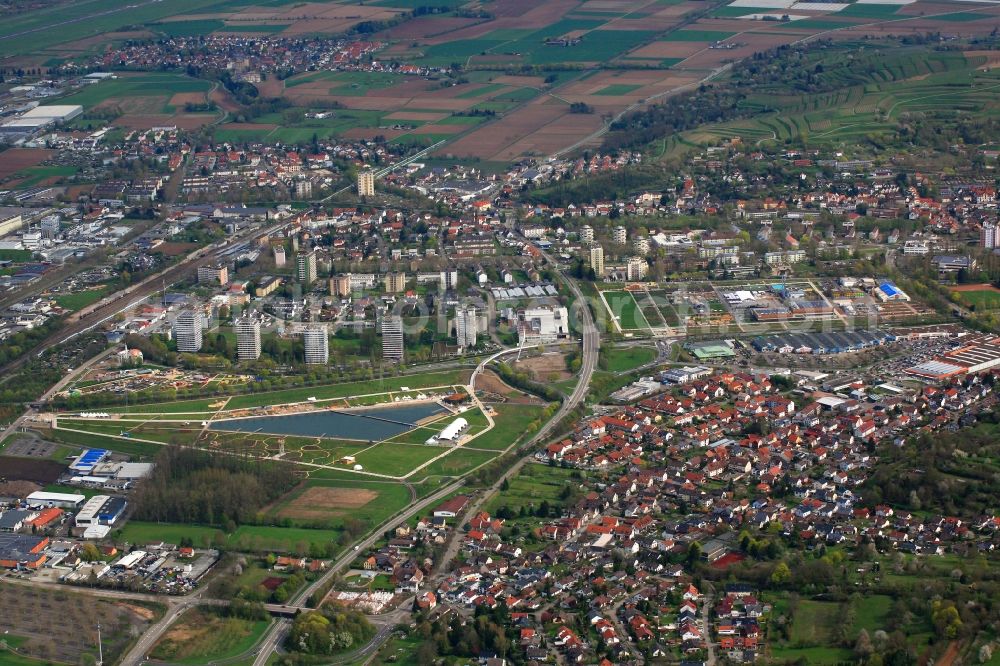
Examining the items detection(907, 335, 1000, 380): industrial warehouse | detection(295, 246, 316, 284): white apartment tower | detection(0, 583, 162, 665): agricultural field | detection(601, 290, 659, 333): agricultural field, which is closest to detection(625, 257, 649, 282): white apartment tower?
detection(601, 290, 659, 333): agricultural field

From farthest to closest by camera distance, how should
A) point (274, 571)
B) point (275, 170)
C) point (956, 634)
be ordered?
1. point (275, 170)
2. point (274, 571)
3. point (956, 634)

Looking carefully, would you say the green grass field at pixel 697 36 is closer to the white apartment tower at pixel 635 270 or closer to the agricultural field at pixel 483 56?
the agricultural field at pixel 483 56

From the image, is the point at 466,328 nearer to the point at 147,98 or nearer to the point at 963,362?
the point at 963,362

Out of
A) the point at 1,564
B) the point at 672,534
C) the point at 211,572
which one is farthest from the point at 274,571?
the point at 672,534

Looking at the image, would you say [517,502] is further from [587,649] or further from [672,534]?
[587,649]

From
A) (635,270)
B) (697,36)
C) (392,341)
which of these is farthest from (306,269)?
(697,36)

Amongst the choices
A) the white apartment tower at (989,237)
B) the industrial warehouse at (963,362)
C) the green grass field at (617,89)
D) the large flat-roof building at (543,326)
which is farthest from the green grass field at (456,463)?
the green grass field at (617,89)

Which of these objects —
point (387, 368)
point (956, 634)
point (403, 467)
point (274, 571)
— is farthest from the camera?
point (387, 368)
